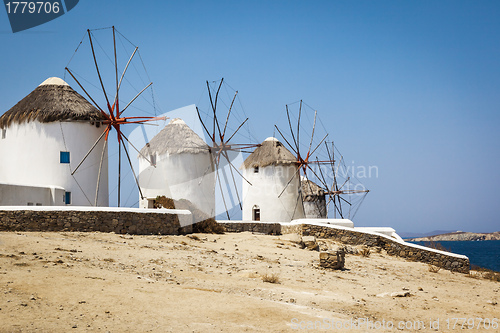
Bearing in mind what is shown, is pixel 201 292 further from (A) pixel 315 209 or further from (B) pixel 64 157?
(A) pixel 315 209

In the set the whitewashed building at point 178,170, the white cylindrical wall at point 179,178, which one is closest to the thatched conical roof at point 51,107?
the whitewashed building at point 178,170

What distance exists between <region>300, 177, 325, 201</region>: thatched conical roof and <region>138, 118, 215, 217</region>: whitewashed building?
874cm

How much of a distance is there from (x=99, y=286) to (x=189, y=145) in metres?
19.1

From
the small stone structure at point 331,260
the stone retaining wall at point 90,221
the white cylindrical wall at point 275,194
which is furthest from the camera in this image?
the white cylindrical wall at point 275,194

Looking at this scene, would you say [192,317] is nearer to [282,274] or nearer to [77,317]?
[77,317]

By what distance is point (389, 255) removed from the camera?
17.9 m

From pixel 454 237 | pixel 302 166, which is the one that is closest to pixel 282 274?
pixel 302 166

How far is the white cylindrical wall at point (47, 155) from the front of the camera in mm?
20703

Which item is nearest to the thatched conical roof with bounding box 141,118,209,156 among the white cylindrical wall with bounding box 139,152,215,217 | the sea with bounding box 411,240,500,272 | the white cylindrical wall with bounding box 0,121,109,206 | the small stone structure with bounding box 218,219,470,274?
the white cylindrical wall with bounding box 139,152,215,217

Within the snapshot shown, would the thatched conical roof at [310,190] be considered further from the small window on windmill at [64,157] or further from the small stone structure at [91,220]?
the small stone structure at [91,220]

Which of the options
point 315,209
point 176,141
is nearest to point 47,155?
point 176,141

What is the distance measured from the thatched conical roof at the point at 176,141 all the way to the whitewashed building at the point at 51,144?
5.14 meters

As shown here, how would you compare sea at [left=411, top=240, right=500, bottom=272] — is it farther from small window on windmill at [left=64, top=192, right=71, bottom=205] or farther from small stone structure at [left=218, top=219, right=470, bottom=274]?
small window on windmill at [left=64, top=192, right=71, bottom=205]

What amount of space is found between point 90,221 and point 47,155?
7413 millimetres
